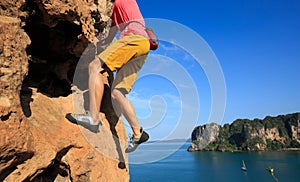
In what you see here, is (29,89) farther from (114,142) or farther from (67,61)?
(114,142)

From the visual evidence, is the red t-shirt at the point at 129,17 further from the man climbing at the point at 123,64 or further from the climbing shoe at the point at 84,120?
the climbing shoe at the point at 84,120

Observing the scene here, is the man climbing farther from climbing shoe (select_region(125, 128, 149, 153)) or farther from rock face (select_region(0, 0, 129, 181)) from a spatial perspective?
rock face (select_region(0, 0, 129, 181))

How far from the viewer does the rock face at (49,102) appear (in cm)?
287

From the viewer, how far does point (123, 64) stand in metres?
4.09

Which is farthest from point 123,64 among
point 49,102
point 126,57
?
point 49,102

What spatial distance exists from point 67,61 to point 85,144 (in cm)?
187

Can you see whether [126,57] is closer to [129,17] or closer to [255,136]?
[129,17]

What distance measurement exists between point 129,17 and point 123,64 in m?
0.79

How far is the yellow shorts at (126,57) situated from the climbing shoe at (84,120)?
65 centimetres

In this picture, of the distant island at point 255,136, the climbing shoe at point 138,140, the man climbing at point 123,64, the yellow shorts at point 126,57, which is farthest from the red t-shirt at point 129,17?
the distant island at point 255,136

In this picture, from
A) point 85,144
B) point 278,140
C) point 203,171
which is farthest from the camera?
point 278,140

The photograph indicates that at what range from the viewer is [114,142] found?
480 cm

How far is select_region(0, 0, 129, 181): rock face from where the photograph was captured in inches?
113

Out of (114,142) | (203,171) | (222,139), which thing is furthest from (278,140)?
(114,142)
